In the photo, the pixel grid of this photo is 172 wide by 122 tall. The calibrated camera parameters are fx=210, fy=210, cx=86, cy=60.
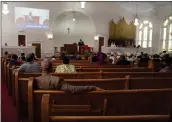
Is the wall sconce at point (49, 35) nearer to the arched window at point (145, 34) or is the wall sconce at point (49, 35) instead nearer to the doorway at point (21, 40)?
the doorway at point (21, 40)

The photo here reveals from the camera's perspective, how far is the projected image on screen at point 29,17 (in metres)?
13.6

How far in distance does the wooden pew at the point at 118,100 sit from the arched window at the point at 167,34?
11569mm

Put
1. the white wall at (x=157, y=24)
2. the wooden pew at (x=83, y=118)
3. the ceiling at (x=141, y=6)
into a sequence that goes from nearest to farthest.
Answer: the wooden pew at (x=83, y=118) < the white wall at (x=157, y=24) < the ceiling at (x=141, y=6)

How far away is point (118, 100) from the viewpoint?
189 cm

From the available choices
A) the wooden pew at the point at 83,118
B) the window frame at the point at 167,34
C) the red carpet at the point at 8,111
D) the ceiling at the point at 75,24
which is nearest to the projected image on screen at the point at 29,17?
the ceiling at the point at 75,24

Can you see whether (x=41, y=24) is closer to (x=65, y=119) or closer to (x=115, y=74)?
(x=115, y=74)

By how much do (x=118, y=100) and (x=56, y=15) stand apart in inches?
522

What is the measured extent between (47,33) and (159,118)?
13.6 meters

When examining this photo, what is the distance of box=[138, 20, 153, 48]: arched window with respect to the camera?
586 inches

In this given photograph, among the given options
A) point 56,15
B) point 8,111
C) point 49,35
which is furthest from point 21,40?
point 8,111

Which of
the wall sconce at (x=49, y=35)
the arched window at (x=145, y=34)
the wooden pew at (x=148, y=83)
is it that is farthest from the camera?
the arched window at (x=145, y=34)

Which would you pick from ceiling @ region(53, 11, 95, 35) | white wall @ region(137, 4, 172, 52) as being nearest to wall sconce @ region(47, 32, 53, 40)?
ceiling @ region(53, 11, 95, 35)

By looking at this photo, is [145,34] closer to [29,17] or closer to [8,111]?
[29,17]

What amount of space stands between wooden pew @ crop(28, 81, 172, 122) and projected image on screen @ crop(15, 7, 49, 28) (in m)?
12.3
